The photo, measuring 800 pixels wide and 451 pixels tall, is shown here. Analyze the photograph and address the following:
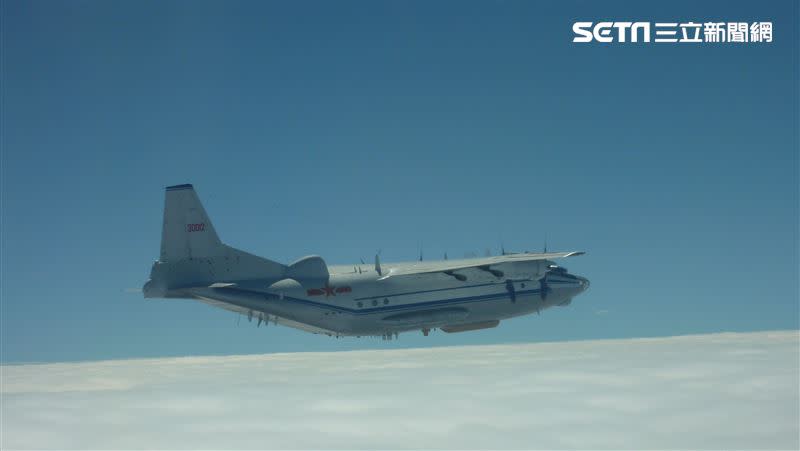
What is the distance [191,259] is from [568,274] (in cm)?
2477

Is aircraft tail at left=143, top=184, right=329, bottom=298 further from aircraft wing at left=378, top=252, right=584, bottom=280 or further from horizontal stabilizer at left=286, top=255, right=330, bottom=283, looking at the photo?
aircraft wing at left=378, top=252, right=584, bottom=280

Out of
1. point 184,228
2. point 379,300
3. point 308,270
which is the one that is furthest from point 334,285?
point 184,228

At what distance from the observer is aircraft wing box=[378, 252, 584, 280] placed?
51125mm

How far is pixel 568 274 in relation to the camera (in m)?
56.7

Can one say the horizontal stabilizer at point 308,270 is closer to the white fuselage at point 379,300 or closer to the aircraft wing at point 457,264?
the white fuselage at point 379,300

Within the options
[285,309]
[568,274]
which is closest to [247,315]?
[285,309]

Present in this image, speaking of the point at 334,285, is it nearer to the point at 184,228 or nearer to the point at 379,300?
the point at 379,300

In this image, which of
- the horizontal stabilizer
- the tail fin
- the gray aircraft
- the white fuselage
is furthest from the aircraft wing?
the tail fin

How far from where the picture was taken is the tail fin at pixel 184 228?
48.3 metres

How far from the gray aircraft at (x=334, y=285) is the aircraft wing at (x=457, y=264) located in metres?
0.06

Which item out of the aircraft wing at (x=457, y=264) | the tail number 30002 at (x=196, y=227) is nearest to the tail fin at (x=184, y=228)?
the tail number 30002 at (x=196, y=227)

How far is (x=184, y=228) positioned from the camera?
48562mm

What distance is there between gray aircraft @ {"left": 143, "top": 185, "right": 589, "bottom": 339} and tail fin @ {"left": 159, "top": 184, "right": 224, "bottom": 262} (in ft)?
0.19

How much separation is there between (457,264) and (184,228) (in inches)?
652
